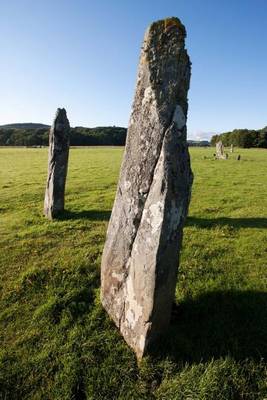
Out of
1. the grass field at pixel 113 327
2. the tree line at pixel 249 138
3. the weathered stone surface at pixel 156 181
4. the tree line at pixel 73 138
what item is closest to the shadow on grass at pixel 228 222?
the grass field at pixel 113 327

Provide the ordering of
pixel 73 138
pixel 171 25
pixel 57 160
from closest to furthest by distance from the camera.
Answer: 1. pixel 171 25
2. pixel 57 160
3. pixel 73 138

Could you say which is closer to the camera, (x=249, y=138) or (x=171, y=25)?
(x=171, y=25)

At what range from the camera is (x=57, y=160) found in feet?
40.8

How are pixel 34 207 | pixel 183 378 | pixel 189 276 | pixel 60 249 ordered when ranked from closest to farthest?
pixel 183 378
pixel 189 276
pixel 60 249
pixel 34 207

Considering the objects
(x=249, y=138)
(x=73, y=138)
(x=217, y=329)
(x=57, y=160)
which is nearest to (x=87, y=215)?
(x=57, y=160)

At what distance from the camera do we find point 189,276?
780cm

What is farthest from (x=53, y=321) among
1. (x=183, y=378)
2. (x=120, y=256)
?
(x=183, y=378)

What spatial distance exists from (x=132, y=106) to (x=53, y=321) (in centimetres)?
435

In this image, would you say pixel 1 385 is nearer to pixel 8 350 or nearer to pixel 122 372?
pixel 8 350

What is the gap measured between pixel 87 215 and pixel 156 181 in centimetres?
819

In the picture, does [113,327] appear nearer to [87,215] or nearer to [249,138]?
[87,215]

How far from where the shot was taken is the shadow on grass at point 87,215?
12.6 meters

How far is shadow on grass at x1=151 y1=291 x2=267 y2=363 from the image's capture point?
544 centimetres

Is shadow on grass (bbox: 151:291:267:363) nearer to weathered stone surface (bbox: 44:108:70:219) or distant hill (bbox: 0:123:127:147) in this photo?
weathered stone surface (bbox: 44:108:70:219)
